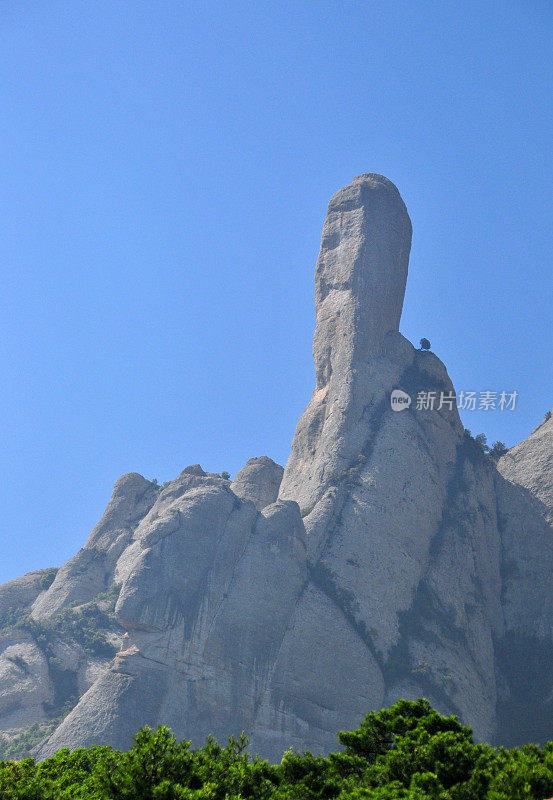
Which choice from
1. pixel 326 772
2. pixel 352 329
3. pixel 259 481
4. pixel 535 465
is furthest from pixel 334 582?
pixel 326 772

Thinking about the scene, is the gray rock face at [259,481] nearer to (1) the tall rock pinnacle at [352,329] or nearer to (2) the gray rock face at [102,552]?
(1) the tall rock pinnacle at [352,329]

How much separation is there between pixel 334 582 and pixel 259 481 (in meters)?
21.4

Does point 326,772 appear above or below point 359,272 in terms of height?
below

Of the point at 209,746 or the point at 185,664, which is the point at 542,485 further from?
the point at 209,746

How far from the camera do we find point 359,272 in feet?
254

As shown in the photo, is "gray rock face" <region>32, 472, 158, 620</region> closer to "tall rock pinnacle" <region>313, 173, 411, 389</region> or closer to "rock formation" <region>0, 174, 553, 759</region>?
"rock formation" <region>0, 174, 553, 759</region>

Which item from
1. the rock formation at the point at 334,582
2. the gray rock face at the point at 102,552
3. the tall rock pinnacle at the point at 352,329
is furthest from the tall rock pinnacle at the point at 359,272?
the gray rock face at the point at 102,552

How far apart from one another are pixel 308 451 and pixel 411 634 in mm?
20380

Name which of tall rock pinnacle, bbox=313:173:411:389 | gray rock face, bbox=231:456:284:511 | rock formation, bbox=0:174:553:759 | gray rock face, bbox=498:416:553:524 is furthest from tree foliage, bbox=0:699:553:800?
gray rock face, bbox=231:456:284:511

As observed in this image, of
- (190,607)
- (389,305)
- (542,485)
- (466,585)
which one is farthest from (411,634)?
(389,305)

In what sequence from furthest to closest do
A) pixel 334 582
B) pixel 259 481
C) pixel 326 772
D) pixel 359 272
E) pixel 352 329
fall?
pixel 259 481 → pixel 359 272 → pixel 352 329 → pixel 334 582 → pixel 326 772

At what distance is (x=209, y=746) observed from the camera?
22.2 meters

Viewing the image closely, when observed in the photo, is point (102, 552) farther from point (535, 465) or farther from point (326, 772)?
point (326, 772)

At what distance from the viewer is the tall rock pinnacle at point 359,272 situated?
75.7 meters
